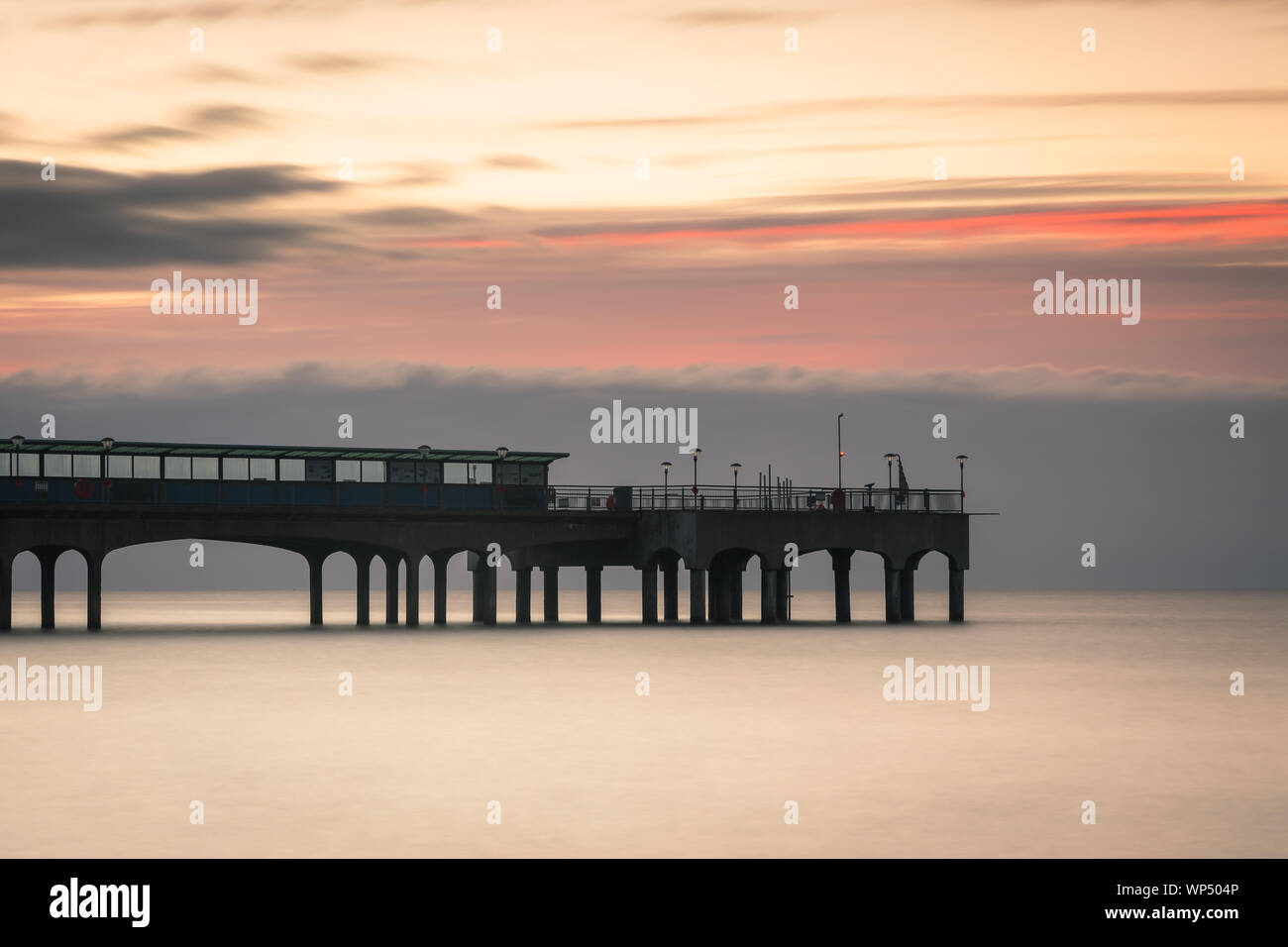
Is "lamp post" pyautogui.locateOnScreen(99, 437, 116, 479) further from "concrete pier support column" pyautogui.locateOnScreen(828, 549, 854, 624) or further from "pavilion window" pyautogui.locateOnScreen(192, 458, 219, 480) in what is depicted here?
"concrete pier support column" pyautogui.locateOnScreen(828, 549, 854, 624)

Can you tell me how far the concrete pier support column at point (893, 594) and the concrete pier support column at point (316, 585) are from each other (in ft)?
97.8

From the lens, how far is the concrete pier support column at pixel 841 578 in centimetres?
9150

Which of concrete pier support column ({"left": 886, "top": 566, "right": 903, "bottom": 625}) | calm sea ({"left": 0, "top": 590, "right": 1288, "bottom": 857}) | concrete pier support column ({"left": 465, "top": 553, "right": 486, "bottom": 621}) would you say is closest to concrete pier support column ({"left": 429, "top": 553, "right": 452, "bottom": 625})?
concrete pier support column ({"left": 465, "top": 553, "right": 486, "bottom": 621})

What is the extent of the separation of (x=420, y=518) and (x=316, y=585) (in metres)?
18.9

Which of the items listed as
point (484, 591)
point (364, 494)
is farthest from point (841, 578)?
point (364, 494)

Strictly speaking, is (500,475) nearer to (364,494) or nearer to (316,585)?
(364,494)

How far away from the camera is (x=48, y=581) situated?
87125mm

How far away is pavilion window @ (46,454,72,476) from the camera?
7644 cm

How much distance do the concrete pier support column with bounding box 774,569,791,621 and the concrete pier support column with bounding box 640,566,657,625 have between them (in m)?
6.31

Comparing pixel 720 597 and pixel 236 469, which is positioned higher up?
pixel 236 469

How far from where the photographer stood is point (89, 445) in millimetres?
76875

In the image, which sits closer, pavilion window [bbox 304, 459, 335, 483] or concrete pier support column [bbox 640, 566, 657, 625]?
pavilion window [bbox 304, 459, 335, 483]

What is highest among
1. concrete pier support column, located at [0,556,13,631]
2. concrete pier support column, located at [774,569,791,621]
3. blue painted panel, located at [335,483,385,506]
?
blue painted panel, located at [335,483,385,506]

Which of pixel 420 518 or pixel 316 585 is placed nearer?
pixel 420 518
